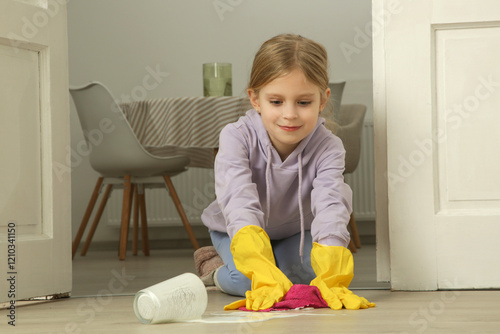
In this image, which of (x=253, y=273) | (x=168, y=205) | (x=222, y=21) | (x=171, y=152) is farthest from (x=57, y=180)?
(x=222, y=21)

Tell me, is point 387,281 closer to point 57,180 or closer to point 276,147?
point 276,147

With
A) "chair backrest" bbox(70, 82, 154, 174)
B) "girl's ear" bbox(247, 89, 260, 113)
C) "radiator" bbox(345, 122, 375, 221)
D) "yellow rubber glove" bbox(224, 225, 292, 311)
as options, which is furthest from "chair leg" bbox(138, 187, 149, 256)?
"yellow rubber glove" bbox(224, 225, 292, 311)

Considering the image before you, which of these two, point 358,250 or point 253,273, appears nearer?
point 253,273

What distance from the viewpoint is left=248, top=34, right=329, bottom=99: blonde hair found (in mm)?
1520

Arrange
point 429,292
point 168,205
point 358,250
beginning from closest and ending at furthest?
point 429,292, point 358,250, point 168,205

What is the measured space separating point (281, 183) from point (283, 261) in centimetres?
25

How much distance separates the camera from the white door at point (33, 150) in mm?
1593

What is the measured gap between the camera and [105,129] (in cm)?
314

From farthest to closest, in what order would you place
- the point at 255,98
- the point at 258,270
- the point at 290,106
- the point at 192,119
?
the point at 192,119 < the point at 255,98 < the point at 290,106 < the point at 258,270

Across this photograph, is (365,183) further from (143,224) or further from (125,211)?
(125,211)

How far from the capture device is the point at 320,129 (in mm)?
1656

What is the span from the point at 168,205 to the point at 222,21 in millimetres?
1151

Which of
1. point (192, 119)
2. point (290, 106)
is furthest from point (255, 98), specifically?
point (192, 119)

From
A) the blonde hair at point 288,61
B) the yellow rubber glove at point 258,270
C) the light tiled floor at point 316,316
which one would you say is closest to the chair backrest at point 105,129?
the light tiled floor at point 316,316
